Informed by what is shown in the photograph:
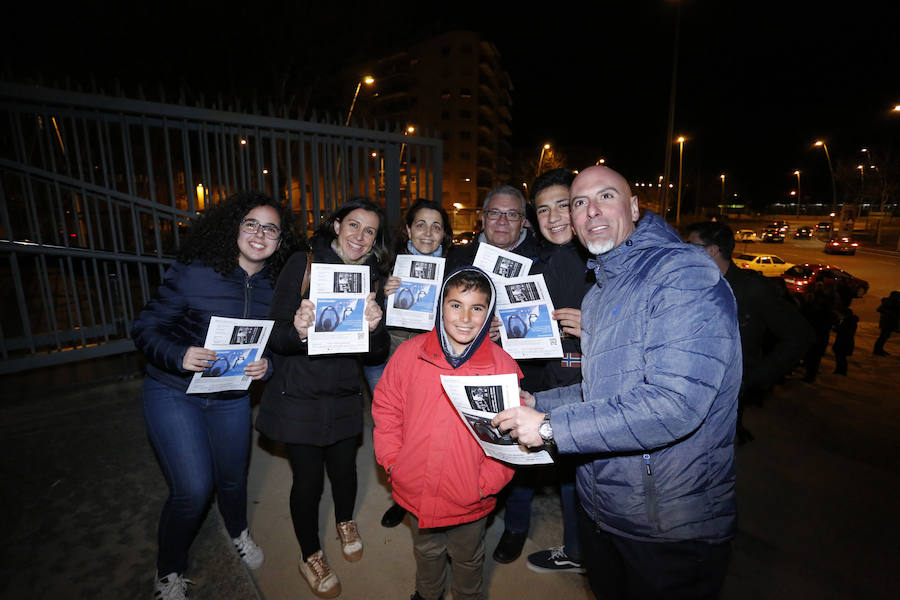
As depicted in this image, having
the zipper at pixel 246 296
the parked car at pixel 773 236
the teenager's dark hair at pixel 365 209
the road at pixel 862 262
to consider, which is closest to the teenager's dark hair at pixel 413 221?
the teenager's dark hair at pixel 365 209

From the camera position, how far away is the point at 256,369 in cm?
269

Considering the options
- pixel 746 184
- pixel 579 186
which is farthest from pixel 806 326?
pixel 746 184

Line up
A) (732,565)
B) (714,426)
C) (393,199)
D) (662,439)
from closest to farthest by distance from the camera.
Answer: (662,439) → (714,426) → (732,565) → (393,199)

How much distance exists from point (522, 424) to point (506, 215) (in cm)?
210

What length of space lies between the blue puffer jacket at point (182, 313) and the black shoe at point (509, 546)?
213cm

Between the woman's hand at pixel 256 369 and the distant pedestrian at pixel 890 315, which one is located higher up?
the woman's hand at pixel 256 369

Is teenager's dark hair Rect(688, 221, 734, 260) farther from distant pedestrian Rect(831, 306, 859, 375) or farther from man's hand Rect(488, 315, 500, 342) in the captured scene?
distant pedestrian Rect(831, 306, 859, 375)

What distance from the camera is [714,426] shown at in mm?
1708

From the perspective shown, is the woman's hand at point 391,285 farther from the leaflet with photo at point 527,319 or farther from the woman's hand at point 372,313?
the leaflet with photo at point 527,319

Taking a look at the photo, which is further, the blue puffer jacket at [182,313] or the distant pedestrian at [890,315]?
the distant pedestrian at [890,315]

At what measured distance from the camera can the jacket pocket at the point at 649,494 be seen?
1.72m

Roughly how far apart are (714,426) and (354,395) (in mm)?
2094

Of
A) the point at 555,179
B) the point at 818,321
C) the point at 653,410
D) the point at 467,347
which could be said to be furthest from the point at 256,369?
the point at 818,321

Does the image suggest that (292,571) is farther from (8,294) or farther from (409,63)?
(409,63)
